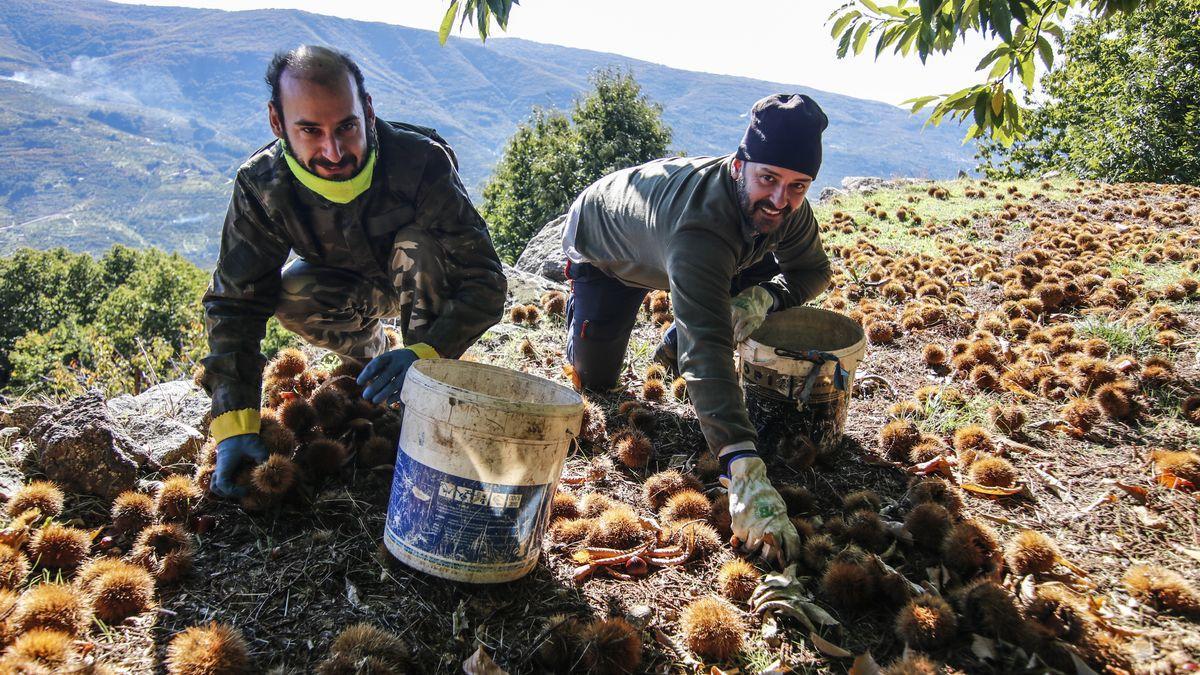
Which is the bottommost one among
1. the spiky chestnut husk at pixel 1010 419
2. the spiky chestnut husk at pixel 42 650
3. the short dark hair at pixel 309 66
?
the spiky chestnut husk at pixel 42 650

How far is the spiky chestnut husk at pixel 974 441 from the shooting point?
135 inches

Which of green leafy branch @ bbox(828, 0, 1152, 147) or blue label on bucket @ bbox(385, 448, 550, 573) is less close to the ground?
green leafy branch @ bbox(828, 0, 1152, 147)

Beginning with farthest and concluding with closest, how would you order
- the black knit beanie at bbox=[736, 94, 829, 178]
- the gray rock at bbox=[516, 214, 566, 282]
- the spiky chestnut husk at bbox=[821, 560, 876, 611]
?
the gray rock at bbox=[516, 214, 566, 282], the black knit beanie at bbox=[736, 94, 829, 178], the spiky chestnut husk at bbox=[821, 560, 876, 611]

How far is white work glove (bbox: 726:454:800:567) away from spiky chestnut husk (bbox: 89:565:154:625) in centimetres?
209

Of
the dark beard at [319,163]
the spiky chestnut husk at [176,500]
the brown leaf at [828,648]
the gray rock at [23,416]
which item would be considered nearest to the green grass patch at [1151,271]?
the brown leaf at [828,648]

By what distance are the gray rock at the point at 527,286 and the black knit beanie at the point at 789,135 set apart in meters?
4.17

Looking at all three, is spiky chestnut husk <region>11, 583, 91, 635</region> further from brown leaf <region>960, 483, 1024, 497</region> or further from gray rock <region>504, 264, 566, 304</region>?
gray rock <region>504, 264, 566, 304</region>

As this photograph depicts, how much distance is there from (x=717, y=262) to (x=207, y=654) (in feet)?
7.82

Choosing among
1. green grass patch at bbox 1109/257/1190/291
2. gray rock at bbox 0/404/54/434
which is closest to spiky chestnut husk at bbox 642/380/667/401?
gray rock at bbox 0/404/54/434

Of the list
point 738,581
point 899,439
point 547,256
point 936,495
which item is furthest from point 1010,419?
point 547,256

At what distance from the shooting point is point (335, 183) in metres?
3.01

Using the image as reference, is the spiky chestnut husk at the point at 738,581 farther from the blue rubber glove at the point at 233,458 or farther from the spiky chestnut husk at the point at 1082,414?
the spiky chestnut husk at the point at 1082,414

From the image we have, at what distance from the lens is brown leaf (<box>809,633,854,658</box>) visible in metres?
2.12

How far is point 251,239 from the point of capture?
3143 millimetres
